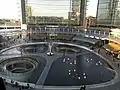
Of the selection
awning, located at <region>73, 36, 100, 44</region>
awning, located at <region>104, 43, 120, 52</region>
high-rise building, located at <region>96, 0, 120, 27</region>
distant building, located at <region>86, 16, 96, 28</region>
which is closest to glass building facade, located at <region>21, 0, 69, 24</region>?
distant building, located at <region>86, 16, 96, 28</region>

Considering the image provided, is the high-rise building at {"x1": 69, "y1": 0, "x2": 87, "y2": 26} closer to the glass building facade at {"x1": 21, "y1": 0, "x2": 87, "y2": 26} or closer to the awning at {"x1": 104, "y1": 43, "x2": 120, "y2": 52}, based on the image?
the glass building facade at {"x1": 21, "y1": 0, "x2": 87, "y2": 26}

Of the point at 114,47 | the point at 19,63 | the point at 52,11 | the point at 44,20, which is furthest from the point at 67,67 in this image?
the point at 52,11

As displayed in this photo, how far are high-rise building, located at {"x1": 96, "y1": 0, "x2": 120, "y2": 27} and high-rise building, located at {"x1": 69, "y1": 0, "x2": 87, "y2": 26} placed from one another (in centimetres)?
345

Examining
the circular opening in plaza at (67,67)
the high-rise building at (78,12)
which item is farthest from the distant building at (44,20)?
the circular opening in plaza at (67,67)

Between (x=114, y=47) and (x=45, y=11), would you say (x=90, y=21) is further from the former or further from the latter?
(x=114, y=47)

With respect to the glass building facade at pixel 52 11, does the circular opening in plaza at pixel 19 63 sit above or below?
below

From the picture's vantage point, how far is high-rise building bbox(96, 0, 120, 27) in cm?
3276

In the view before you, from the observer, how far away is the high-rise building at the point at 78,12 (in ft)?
122

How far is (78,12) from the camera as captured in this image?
3816 centimetres

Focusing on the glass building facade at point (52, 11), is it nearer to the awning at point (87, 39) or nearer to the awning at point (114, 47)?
the awning at point (87, 39)

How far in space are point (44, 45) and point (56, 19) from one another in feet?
44.3

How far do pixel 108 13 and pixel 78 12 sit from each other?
7.16 meters

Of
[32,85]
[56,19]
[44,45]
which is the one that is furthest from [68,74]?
[56,19]

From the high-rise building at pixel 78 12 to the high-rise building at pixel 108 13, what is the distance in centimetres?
345
